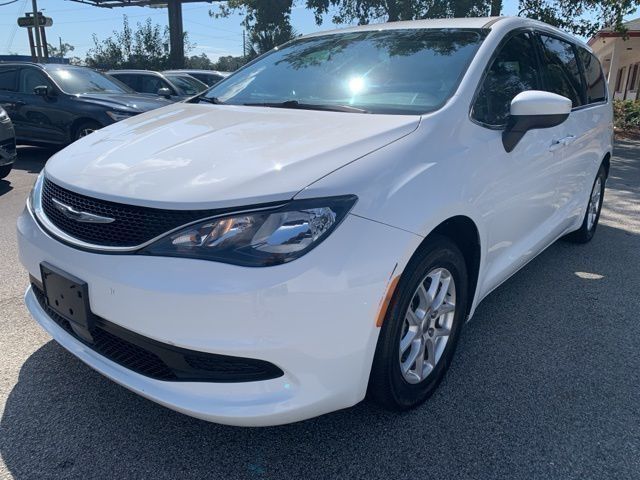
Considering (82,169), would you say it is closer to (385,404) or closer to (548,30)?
(385,404)

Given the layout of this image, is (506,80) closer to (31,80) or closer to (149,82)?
(31,80)

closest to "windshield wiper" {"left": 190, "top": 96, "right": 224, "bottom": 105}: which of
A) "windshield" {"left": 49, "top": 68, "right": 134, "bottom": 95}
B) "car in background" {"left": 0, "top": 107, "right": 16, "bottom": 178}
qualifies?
"car in background" {"left": 0, "top": 107, "right": 16, "bottom": 178}

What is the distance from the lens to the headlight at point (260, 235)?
1721 mm

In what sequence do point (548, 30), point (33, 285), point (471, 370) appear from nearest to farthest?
point (33, 285), point (471, 370), point (548, 30)

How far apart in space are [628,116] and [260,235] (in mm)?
17193

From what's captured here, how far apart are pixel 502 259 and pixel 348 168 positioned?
4.41 ft

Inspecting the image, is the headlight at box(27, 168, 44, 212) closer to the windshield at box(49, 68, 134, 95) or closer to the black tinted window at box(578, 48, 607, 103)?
the black tinted window at box(578, 48, 607, 103)

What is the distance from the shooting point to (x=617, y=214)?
19.8 feet

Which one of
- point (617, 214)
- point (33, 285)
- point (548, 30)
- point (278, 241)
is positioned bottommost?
point (617, 214)

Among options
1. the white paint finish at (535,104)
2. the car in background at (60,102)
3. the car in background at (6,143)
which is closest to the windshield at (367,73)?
the white paint finish at (535,104)

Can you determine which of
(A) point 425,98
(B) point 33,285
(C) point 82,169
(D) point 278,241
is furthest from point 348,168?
(B) point 33,285

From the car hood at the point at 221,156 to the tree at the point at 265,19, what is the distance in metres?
20.6

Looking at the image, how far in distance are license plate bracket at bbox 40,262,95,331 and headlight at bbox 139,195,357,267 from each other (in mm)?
350

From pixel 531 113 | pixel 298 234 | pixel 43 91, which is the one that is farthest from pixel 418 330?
pixel 43 91
